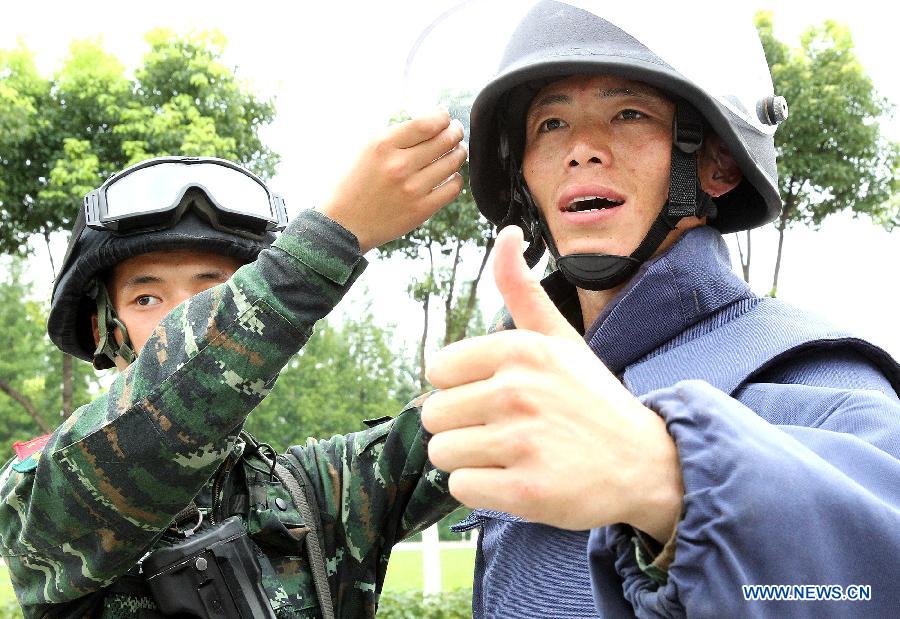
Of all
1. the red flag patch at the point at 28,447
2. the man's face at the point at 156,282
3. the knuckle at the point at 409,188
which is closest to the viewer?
the knuckle at the point at 409,188

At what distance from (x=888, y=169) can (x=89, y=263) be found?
45.5 ft

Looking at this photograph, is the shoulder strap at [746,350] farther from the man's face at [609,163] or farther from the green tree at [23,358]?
the green tree at [23,358]

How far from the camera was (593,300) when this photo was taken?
243 centimetres

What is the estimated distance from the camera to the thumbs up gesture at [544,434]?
1.11 metres

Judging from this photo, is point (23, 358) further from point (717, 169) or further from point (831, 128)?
point (717, 169)

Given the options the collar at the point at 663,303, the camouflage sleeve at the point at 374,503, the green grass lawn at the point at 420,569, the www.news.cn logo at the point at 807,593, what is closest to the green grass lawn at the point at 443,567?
the green grass lawn at the point at 420,569

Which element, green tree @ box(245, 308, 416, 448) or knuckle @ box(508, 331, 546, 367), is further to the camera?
green tree @ box(245, 308, 416, 448)

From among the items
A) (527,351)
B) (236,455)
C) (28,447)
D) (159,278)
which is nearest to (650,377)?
(527,351)

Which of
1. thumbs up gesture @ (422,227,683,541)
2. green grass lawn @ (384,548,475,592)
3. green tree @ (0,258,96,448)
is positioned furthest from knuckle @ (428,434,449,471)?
green tree @ (0,258,96,448)

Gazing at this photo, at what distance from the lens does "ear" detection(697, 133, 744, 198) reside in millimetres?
2389

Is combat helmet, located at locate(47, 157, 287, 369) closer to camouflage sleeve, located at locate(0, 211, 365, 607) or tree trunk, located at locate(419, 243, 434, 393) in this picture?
camouflage sleeve, located at locate(0, 211, 365, 607)

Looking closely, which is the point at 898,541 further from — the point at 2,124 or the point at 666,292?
the point at 2,124

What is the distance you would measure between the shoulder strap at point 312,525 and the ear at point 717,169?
156cm

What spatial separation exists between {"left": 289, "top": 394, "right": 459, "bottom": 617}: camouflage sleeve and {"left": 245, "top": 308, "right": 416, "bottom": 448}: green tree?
24.9 meters
